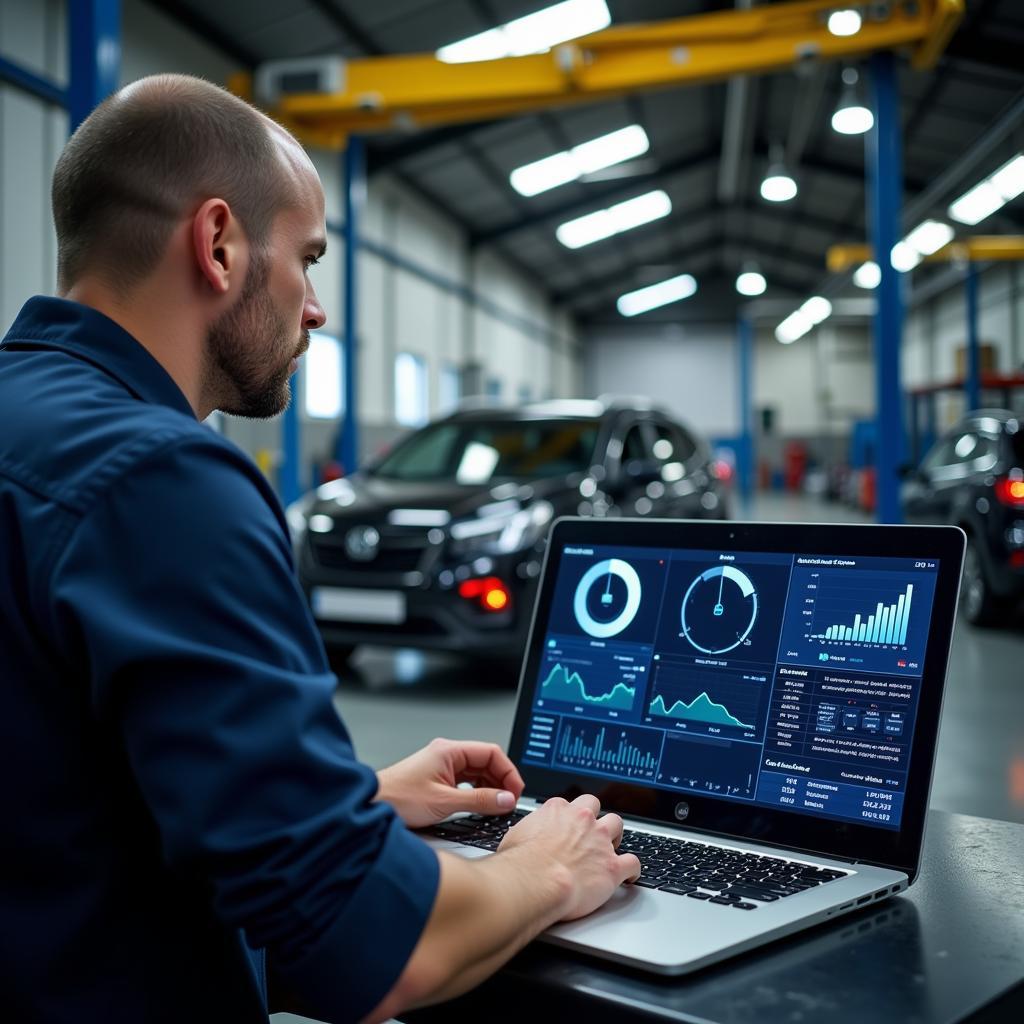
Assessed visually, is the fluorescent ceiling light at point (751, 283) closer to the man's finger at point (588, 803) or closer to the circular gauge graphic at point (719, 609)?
the circular gauge graphic at point (719, 609)

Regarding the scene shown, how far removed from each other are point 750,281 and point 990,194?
2026cm

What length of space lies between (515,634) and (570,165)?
14056 mm

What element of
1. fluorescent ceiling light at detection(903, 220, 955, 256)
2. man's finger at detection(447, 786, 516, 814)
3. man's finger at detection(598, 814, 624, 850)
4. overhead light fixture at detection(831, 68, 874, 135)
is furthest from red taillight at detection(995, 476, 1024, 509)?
man's finger at detection(598, 814, 624, 850)

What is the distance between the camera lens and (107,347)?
0.93 metres

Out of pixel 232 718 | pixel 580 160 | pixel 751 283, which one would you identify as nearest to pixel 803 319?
pixel 751 283

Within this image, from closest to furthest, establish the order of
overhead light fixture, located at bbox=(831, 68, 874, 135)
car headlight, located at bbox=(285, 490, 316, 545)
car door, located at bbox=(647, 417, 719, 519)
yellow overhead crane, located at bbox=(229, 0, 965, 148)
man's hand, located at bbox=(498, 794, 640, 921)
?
man's hand, located at bbox=(498, 794, 640, 921), car headlight, located at bbox=(285, 490, 316, 545), car door, located at bbox=(647, 417, 719, 519), yellow overhead crane, located at bbox=(229, 0, 965, 148), overhead light fixture, located at bbox=(831, 68, 874, 135)

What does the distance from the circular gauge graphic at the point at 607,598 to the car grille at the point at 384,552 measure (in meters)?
3.52

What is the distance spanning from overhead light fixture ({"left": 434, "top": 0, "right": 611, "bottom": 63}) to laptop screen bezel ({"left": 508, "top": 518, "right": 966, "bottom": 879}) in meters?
Result: 11.1

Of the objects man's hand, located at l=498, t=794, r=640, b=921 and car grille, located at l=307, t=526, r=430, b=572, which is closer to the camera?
man's hand, located at l=498, t=794, r=640, b=921

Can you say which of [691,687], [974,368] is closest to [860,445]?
[974,368]

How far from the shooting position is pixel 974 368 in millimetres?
9945

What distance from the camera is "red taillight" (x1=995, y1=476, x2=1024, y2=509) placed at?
20.3 ft

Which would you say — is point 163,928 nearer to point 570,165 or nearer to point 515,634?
point 515,634

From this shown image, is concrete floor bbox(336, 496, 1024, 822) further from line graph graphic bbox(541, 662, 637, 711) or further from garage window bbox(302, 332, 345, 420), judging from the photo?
garage window bbox(302, 332, 345, 420)
